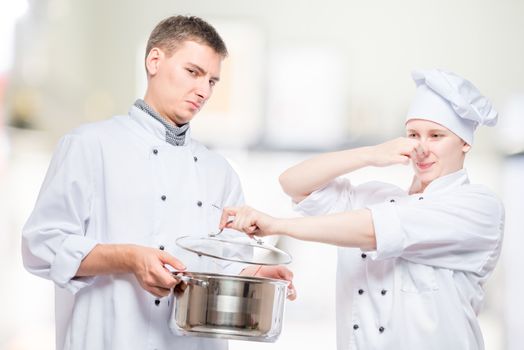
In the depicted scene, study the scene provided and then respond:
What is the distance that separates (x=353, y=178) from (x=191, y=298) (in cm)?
286

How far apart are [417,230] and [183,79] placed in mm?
683

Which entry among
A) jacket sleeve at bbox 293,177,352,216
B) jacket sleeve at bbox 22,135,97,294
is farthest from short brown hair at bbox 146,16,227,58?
jacket sleeve at bbox 293,177,352,216

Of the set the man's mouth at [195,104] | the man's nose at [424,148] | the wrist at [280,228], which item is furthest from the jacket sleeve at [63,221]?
the man's nose at [424,148]

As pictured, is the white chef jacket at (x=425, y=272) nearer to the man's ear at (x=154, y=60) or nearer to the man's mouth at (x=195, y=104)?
the man's mouth at (x=195, y=104)

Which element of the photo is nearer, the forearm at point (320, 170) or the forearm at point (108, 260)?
the forearm at point (108, 260)

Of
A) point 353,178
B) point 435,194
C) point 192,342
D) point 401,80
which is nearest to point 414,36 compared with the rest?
point 401,80

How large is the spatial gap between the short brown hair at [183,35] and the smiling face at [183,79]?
13 millimetres

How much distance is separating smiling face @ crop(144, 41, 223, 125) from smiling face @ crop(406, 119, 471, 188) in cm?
54

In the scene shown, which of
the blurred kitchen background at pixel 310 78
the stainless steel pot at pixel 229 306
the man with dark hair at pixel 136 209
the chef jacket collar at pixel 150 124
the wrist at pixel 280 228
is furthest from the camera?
the blurred kitchen background at pixel 310 78

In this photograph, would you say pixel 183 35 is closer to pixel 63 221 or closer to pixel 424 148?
pixel 63 221

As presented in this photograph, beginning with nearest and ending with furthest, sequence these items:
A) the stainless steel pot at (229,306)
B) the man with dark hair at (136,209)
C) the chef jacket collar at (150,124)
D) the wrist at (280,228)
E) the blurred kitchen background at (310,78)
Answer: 1. the stainless steel pot at (229,306)
2. the man with dark hair at (136,209)
3. the wrist at (280,228)
4. the chef jacket collar at (150,124)
5. the blurred kitchen background at (310,78)

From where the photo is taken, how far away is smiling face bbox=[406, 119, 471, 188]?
6.49 feet

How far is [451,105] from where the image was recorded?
1.98 meters

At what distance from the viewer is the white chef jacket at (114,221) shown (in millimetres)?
1820
